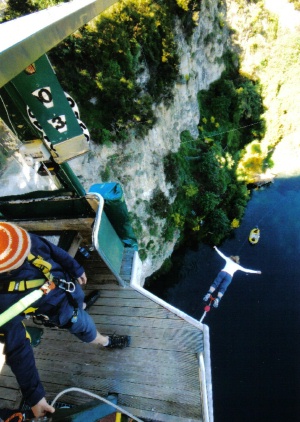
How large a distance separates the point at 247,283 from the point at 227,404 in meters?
6.94

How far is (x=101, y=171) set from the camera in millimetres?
12672

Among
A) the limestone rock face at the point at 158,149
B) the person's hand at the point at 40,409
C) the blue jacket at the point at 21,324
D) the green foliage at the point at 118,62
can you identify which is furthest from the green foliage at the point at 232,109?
the person's hand at the point at 40,409

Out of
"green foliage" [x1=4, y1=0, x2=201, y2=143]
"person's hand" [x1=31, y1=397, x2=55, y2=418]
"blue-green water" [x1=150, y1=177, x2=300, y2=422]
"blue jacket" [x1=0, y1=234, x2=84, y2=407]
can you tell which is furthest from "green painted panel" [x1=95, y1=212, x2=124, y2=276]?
"blue-green water" [x1=150, y1=177, x2=300, y2=422]

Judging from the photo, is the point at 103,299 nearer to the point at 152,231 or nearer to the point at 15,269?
the point at 15,269

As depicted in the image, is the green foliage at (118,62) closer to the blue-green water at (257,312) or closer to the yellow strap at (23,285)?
the yellow strap at (23,285)

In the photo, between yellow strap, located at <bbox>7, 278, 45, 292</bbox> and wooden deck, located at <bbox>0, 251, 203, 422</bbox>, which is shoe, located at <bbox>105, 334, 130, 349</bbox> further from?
yellow strap, located at <bbox>7, 278, 45, 292</bbox>

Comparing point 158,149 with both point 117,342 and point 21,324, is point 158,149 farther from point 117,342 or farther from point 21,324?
point 21,324

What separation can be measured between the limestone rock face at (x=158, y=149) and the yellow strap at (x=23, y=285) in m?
9.44

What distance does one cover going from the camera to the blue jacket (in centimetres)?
287

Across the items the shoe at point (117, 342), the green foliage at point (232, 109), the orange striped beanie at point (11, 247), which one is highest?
the orange striped beanie at point (11, 247)

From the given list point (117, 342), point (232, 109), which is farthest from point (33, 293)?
point (232, 109)

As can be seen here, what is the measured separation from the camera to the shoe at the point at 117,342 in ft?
15.9

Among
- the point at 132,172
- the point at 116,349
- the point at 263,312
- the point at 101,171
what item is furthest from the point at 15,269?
the point at 263,312

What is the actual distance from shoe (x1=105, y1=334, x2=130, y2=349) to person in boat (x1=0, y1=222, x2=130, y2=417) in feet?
3.97
